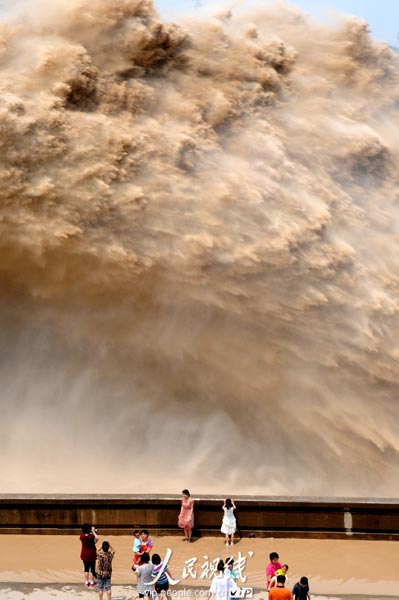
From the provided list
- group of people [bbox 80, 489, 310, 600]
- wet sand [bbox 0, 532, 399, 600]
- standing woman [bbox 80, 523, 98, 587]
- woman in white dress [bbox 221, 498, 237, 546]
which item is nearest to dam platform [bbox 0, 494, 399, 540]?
wet sand [bbox 0, 532, 399, 600]

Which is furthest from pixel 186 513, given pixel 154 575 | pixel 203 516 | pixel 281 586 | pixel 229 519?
pixel 281 586

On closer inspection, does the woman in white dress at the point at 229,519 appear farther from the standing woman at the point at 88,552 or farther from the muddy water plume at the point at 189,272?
Answer: the muddy water plume at the point at 189,272

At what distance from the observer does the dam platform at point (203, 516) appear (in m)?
12.2

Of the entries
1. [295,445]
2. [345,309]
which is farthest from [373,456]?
[345,309]

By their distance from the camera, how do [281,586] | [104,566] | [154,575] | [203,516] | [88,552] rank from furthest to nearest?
[203,516]
[88,552]
[104,566]
[154,575]
[281,586]

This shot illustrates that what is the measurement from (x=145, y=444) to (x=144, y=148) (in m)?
5.27

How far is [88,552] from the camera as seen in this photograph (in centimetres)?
1044

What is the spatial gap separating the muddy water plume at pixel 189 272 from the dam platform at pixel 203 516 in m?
2.51

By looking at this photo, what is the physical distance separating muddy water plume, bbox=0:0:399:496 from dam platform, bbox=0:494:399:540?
2512 millimetres

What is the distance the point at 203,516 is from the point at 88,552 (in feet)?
7.43

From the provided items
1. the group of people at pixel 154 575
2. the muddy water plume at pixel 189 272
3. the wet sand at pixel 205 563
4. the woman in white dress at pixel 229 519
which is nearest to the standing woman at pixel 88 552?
the group of people at pixel 154 575

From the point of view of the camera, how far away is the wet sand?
10.7m

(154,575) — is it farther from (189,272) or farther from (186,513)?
(189,272)

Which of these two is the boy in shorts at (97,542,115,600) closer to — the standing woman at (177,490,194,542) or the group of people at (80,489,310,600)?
the group of people at (80,489,310,600)
